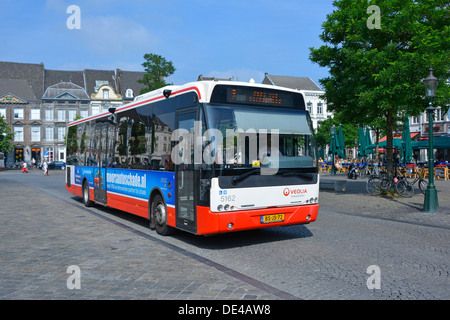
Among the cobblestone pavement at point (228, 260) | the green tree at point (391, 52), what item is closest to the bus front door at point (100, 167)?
the cobblestone pavement at point (228, 260)

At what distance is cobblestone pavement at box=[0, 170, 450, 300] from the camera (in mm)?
4820

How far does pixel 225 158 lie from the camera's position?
21.8 feet

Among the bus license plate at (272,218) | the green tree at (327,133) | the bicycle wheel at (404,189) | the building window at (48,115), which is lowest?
the bicycle wheel at (404,189)

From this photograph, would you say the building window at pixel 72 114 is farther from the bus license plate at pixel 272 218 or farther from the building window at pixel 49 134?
the bus license plate at pixel 272 218

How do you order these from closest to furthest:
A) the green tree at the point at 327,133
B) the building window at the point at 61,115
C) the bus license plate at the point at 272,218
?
the bus license plate at the point at 272,218 < the green tree at the point at 327,133 < the building window at the point at 61,115

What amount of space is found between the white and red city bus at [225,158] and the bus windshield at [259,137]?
2cm

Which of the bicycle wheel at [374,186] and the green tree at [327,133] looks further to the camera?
the green tree at [327,133]

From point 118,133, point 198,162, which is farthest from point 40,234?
point 198,162

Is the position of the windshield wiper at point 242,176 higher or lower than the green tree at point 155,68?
lower

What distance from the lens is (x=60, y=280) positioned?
5230 millimetres

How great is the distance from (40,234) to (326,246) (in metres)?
5.70

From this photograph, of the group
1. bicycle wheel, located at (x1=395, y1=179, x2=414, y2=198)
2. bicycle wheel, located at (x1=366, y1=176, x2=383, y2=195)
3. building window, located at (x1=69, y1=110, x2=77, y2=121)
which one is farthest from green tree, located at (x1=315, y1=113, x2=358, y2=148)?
building window, located at (x1=69, y1=110, x2=77, y2=121)

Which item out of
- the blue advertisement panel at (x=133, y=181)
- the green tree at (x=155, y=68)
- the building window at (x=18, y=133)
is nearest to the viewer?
the blue advertisement panel at (x=133, y=181)

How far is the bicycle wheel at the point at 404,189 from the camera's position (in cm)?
1539
